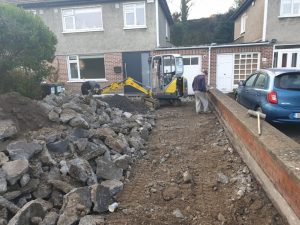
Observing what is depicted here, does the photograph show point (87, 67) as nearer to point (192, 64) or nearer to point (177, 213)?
point (192, 64)

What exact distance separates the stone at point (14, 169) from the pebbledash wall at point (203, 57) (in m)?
12.7

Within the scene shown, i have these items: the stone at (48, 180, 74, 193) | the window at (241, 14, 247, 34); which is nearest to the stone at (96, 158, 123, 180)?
the stone at (48, 180, 74, 193)

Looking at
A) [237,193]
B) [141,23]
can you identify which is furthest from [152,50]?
[237,193]

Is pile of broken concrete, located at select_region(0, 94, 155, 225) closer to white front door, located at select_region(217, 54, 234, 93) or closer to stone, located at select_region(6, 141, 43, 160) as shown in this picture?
stone, located at select_region(6, 141, 43, 160)

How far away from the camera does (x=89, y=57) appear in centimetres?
1695

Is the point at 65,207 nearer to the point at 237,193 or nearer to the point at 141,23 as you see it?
the point at 237,193

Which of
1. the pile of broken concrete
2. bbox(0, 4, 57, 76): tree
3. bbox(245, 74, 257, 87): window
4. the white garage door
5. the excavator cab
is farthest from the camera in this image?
the white garage door

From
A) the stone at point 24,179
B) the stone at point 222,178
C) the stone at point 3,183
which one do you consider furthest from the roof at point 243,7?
the stone at point 3,183

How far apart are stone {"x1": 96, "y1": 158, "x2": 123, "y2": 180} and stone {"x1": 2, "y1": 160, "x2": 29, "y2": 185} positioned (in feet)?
4.10

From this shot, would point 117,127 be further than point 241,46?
No

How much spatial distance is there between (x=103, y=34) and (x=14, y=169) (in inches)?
532

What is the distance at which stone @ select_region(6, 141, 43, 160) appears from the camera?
447cm

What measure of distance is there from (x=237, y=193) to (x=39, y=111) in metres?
4.70

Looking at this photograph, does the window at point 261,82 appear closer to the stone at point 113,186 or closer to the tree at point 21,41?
the stone at point 113,186
